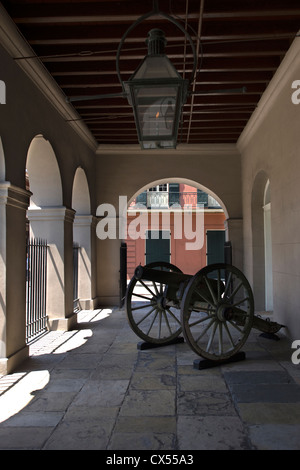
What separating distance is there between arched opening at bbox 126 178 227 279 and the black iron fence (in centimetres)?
1125

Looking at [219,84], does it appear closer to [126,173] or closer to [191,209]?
[126,173]

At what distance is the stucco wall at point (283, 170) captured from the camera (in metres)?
5.68

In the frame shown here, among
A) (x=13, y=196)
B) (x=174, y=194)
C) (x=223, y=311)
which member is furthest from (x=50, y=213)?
(x=174, y=194)

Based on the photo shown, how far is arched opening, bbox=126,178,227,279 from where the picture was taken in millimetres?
18391

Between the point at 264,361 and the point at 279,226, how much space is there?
7.88 ft

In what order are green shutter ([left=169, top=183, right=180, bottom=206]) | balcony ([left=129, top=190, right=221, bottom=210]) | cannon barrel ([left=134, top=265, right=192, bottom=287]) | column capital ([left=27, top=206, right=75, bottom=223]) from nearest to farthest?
cannon barrel ([left=134, top=265, right=192, bottom=287])
column capital ([left=27, top=206, right=75, bottom=223])
balcony ([left=129, top=190, right=221, bottom=210])
green shutter ([left=169, top=183, right=180, bottom=206])

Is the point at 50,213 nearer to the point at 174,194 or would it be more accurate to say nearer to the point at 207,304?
the point at 207,304

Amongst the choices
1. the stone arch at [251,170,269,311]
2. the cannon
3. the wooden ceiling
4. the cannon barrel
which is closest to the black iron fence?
the cannon

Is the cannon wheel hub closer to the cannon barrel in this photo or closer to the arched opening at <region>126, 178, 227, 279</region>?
the cannon barrel

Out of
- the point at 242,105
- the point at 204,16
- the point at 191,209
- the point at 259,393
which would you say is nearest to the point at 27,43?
the point at 204,16

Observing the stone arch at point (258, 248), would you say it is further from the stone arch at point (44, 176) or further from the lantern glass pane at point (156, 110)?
the lantern glass pane at point (156, 110)

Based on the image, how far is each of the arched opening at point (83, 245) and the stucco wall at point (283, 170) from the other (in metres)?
3.78

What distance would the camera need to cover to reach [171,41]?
5.17m

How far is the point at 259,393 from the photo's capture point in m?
3.91
